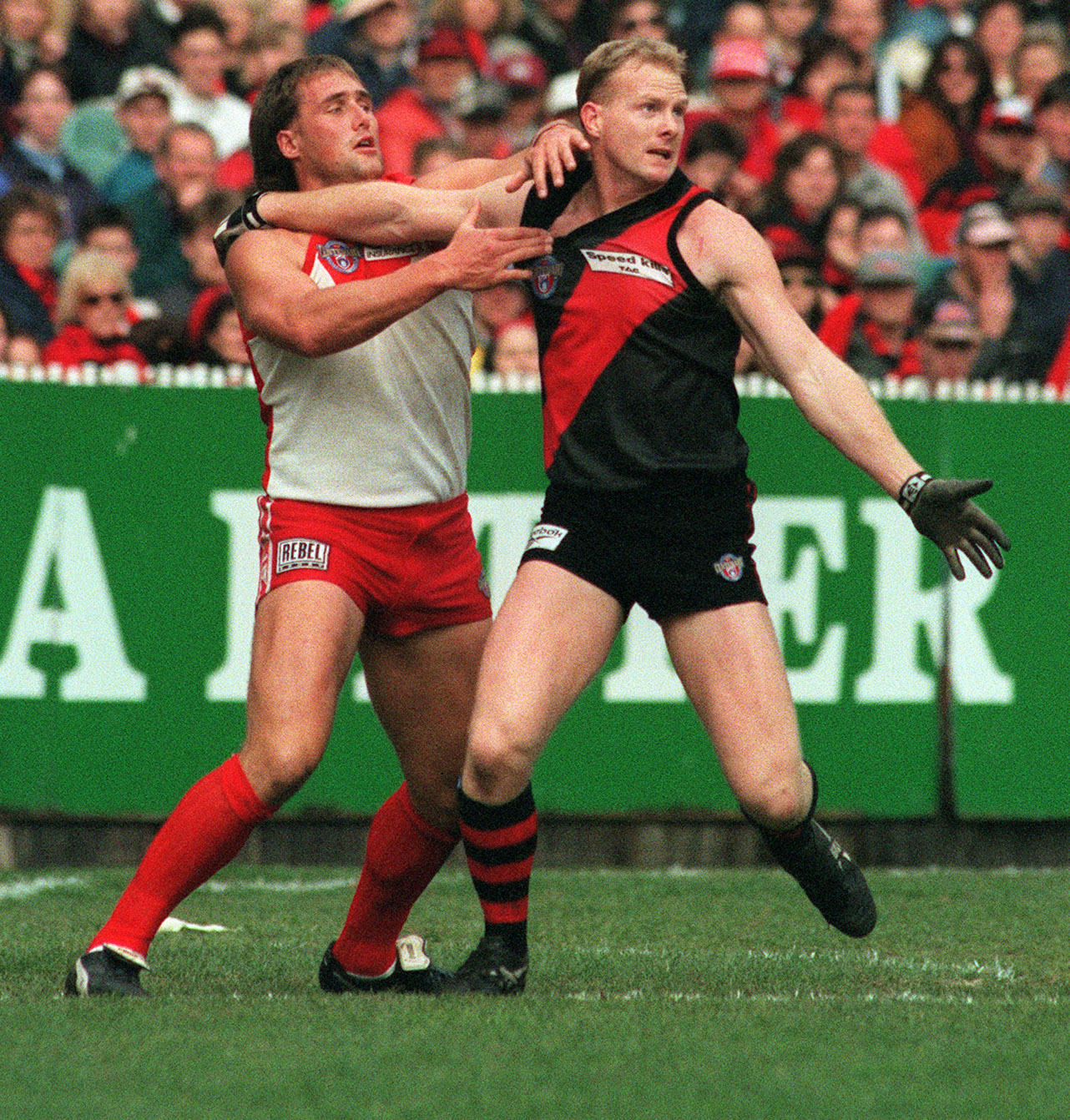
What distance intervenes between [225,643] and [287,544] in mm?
3253

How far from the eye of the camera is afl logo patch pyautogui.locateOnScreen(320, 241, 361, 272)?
5.52 m

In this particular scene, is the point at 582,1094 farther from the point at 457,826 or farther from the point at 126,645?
the point at 126,645

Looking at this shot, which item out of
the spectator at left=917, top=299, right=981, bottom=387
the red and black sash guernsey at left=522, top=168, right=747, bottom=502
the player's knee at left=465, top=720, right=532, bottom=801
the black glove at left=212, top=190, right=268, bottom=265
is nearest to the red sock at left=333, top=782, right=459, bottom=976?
the player's knee at left=465, top=720, right=532, bottom=801

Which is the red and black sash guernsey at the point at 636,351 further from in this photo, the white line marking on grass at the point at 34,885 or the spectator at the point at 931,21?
the spectator at the point at 931,21

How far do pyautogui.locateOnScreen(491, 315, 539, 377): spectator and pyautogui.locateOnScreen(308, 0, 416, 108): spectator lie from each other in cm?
313

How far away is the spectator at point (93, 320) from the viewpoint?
9.16 m

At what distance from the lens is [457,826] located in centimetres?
569

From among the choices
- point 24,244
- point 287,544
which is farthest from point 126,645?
point 287,544

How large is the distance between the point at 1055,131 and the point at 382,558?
26.6 ft

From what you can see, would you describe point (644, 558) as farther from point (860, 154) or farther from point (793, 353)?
point (860, 154)

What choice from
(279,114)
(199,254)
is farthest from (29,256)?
(279,114)

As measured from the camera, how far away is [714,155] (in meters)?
10.6

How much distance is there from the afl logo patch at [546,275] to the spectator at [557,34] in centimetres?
779

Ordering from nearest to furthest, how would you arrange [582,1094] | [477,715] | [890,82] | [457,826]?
[582,1094], [477,715], [457,826], [890,82]
